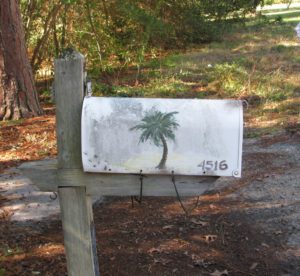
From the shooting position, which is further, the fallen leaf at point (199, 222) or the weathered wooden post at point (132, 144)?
the fallen leaf at point (199, 222)

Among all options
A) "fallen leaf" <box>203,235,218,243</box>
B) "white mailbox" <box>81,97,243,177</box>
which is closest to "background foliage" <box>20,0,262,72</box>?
"fallen leaf" <box>203,235,218,243</box>

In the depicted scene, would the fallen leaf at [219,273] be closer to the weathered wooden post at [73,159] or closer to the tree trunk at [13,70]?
the weathered wooden post at [73,159]

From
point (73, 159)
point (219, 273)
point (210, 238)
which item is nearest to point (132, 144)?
point (73, 159)

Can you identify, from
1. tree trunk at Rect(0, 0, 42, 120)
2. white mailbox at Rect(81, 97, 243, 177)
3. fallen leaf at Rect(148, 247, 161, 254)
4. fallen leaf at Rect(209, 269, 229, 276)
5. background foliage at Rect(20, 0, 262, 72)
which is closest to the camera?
white mailbox at Rect(81, 97, 243, 177)

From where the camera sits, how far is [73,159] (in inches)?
89.9

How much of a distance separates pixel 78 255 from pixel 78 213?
22 cm

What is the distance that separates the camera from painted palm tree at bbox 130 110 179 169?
219 cm

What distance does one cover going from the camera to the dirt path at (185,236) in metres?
3.69

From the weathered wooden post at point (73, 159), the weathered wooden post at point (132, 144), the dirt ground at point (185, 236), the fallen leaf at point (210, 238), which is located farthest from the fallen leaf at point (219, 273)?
the weathered wooden post at point (132, 144)

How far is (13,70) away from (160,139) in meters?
6.13

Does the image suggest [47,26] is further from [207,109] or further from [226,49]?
[207,109]

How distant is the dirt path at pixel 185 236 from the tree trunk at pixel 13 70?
8.81 ft

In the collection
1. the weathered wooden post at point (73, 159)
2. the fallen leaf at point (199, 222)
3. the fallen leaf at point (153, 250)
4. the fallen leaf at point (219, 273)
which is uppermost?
the weathered wooden post at point (73, 159)

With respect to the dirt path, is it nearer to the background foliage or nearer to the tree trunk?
the tree trunk
